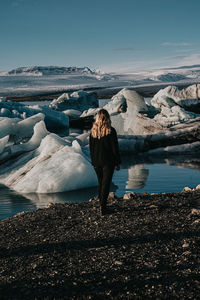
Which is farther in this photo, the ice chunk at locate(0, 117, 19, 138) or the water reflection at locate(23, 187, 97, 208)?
the ice chunk at locate(0, 117, 19, 138)

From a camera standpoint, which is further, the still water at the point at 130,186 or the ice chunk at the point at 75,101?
the ice chunk at the point at 75,101

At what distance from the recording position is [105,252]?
4.47 m

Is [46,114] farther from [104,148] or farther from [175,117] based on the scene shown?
[104,148]

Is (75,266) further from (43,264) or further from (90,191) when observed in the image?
(90,191)

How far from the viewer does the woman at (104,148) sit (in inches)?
223

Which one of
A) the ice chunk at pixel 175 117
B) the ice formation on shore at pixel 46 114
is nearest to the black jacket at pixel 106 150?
the ice chunk at pixel 175 117

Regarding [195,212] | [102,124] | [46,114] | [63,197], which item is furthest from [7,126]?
[195,212]

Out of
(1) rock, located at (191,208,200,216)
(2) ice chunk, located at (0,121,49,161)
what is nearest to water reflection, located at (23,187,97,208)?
(2) ice chunk, located at (0,121,49,161)

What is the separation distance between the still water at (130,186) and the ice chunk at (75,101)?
22832 mm

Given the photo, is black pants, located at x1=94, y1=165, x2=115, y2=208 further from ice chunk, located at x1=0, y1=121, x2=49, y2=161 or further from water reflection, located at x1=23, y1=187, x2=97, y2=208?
ice chunk, located at x1=0, y1=121, x2=49, y2=161

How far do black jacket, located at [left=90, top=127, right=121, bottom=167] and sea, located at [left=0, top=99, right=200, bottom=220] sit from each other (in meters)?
2.87

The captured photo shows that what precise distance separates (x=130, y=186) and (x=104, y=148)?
14.9 ft

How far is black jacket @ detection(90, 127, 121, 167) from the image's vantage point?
224 inches

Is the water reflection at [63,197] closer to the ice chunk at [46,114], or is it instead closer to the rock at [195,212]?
the rock at [195,212]
